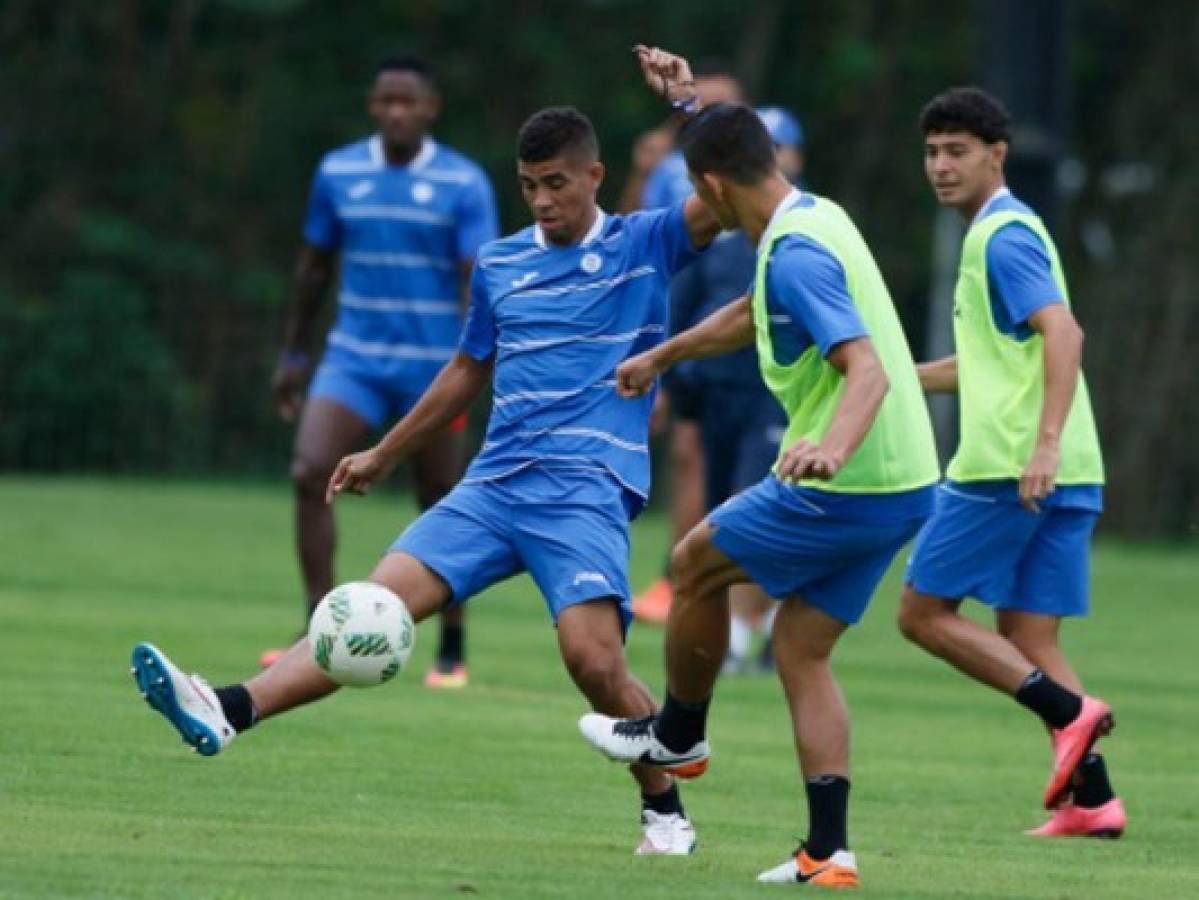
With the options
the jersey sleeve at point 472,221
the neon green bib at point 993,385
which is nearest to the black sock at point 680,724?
the neon green bib at point 993,385

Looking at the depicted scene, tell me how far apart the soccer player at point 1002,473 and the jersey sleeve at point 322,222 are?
12.6ft

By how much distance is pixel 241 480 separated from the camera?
1173 inches

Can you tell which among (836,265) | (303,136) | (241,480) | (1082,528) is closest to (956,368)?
(1082,528)

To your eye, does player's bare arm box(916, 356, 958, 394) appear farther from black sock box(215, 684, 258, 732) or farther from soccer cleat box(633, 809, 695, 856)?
black sock box(215, 684, 258, 732)

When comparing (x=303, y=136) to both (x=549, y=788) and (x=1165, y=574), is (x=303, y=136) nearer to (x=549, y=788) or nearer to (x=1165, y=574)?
(x=1165, y=574)

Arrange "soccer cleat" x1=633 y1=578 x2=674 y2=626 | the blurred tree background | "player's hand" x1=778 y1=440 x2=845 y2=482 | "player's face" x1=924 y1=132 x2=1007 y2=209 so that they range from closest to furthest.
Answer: "player's hand" x1=778 y1=440 x2=845 y2=482 < "player's face" x1=924 y1=132 x2=1007 y2=209 < "soccer cleat" x1=633 y1=578 x2=674 y2=626 < the blurred tree background

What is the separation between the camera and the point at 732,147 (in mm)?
7941

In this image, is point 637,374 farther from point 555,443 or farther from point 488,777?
point 488,777

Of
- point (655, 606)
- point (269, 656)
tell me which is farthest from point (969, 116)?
point (655, 606)

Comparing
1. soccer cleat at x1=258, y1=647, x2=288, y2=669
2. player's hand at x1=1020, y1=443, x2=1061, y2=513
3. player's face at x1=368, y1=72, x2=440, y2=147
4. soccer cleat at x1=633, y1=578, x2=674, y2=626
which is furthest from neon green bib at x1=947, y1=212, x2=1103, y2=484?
soccer cleat at x1=633, y1=578, x2=674, y2=626

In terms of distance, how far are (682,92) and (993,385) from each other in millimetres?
1739

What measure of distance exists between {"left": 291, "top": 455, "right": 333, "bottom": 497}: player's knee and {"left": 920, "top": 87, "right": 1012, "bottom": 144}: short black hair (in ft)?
12.4

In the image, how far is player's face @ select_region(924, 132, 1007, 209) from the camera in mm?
10047

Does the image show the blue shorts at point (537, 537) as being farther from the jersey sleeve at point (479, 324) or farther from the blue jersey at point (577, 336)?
the jersey sleeve at point (479, 324)
